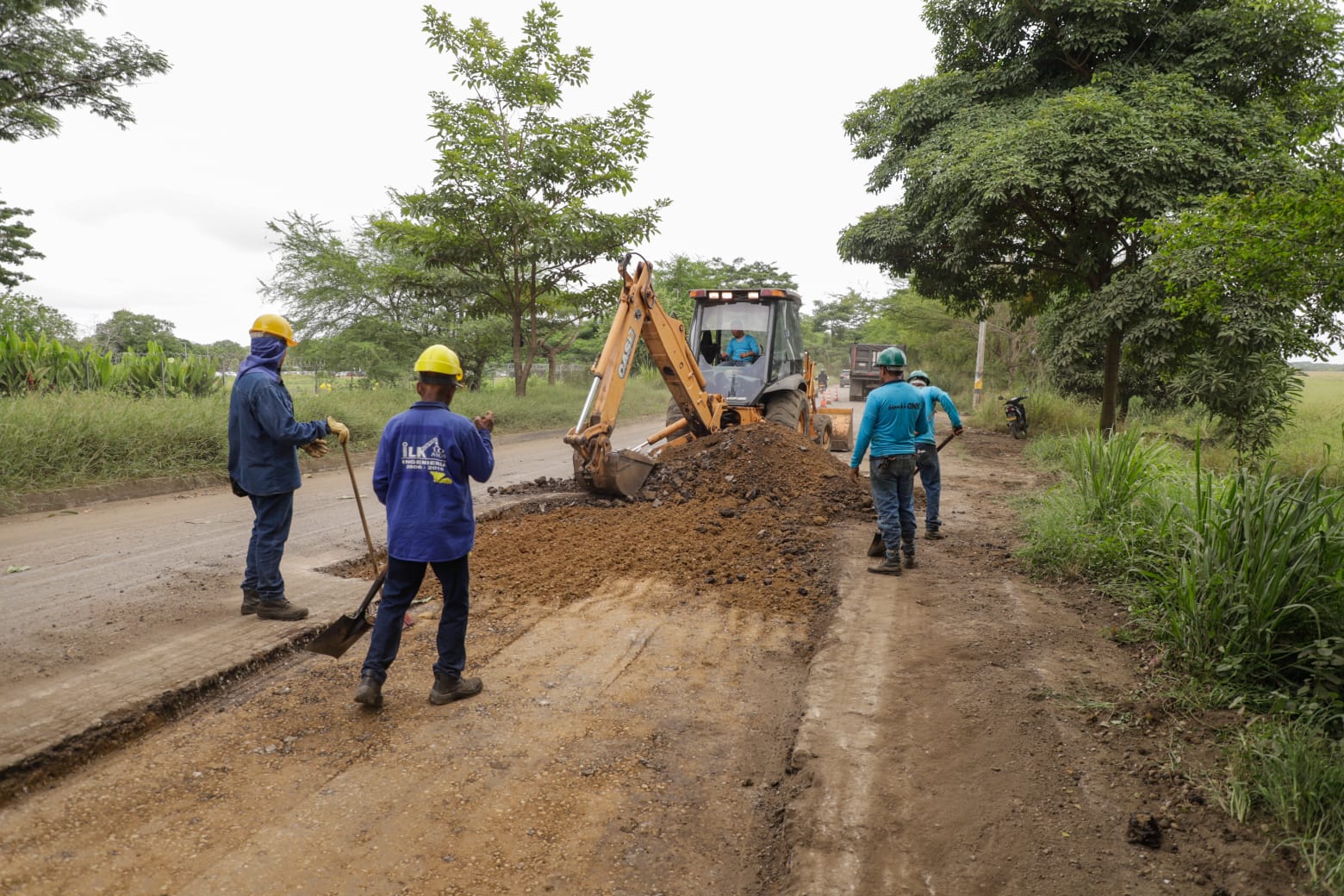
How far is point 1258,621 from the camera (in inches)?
146

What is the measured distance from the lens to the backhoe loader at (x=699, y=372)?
26.5 ft

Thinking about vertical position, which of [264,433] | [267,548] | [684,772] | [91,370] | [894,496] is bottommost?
[684,772]

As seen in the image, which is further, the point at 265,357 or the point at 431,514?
the point at 265,357

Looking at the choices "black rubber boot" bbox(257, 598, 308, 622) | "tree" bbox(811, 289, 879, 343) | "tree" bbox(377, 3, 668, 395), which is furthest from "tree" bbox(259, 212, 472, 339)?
"tree" bbox(811, 289, 879, 343)

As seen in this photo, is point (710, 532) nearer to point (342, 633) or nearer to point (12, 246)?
point (342, 633)

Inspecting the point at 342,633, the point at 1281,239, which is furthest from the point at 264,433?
the point at 1281,239

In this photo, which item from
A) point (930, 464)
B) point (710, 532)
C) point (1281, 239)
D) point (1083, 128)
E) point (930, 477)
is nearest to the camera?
point (1281, 239)

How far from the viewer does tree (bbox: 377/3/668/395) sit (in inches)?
Answer: 635

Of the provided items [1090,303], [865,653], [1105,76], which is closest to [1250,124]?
[1105,76]

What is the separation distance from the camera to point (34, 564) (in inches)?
242

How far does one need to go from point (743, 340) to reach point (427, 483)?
26.3ft

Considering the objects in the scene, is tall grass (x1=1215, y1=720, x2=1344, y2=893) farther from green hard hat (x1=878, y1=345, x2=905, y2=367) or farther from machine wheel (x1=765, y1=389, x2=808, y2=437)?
machine wheel (x1=765, y1=389, x2=808, y2=437)

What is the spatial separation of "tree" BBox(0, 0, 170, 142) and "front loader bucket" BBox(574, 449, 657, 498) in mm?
16242

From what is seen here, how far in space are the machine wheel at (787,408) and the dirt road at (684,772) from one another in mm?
5336
